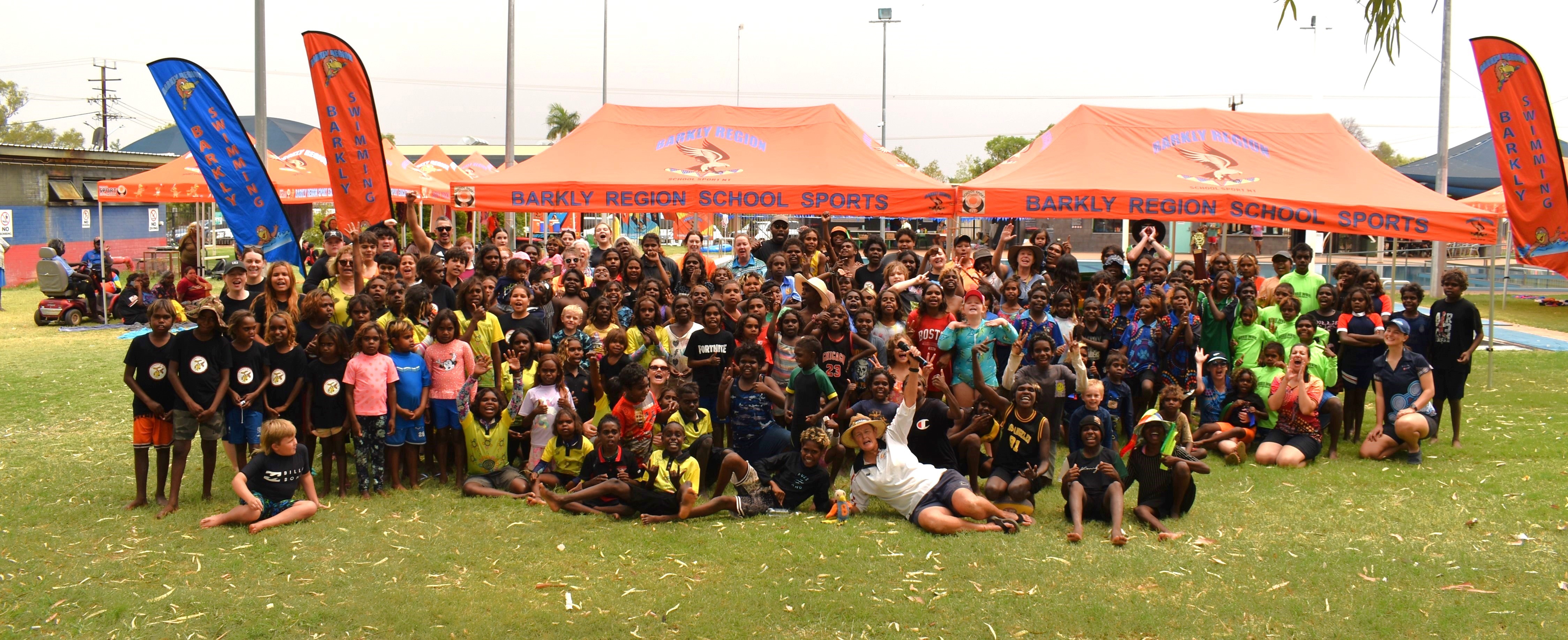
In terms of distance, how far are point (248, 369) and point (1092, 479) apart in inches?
225

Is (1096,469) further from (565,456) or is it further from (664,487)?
(565,456)

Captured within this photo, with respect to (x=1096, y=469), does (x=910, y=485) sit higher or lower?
lower

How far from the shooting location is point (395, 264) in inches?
366

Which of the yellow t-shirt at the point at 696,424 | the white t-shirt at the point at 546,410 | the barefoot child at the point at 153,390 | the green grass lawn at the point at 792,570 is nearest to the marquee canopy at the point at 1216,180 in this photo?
the green grass lawn at the point at 792,570

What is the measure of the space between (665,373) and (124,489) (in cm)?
399

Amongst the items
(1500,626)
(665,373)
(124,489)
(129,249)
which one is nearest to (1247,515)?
(1500,626)

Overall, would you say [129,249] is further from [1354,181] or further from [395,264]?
[1354,181]

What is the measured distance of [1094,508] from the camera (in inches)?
271

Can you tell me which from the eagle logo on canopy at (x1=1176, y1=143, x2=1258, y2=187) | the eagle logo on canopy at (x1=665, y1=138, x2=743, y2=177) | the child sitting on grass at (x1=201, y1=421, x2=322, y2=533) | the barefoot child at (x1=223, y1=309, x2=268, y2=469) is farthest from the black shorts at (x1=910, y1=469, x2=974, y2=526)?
the eagle logo on canopy at (x1=1176, y1=143, x2=1258, y2=187)

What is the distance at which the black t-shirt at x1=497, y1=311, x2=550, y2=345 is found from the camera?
8305 millimetres

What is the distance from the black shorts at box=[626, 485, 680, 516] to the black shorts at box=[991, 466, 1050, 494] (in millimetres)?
2211

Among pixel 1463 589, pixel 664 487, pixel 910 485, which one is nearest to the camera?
pixel 1463 589

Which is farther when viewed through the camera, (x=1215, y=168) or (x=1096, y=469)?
(x=1215, y=168)

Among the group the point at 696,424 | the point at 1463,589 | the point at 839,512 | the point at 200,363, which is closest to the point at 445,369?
the point at 200,363
